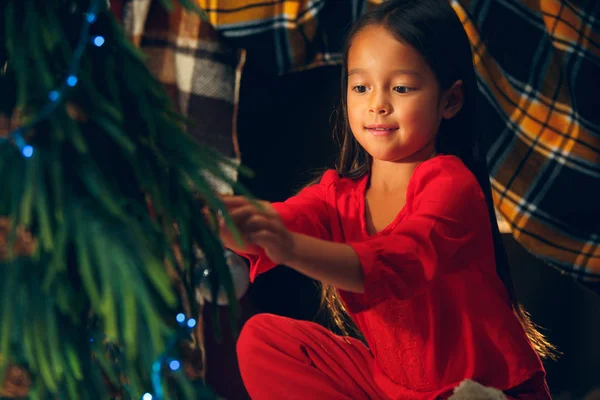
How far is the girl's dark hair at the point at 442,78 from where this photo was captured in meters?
0.85

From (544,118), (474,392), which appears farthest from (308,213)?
(544,118)

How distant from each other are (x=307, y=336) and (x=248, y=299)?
173mm

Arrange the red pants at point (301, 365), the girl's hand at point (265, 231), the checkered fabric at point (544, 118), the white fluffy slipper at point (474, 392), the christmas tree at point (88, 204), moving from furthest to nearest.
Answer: the checkered fabric at point (544, 118)
the red pants at point (301, 365)
the white fluffy slipper at point (474, 392)
the girl's hand at point (265, 231)
the christmas tree at point (88, 204)

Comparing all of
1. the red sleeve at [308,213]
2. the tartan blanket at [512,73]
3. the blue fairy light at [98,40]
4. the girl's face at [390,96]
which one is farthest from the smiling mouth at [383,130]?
the blue fairy light at [98,40]

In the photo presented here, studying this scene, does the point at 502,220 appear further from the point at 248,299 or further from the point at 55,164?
the point at 55,164

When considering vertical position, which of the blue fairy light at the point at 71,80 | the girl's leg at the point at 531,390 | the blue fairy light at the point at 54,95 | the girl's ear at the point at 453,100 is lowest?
the girl's leg at the point at 531,390

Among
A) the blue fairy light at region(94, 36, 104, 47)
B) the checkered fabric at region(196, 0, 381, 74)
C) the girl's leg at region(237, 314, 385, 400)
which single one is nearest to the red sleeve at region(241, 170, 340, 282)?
the girl's leg at region(237, 314, 385, 400)

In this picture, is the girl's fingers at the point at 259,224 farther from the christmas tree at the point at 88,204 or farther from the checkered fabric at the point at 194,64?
the checkered fabric at the point at 194,64

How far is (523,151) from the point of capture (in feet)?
3.50

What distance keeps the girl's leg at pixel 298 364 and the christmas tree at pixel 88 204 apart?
278 millimetres

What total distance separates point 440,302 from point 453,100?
9.9 inches

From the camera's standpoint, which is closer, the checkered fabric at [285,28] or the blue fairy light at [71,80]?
the blue fairy light at [71,80]

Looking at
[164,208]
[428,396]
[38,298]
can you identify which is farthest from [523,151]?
[38,298]

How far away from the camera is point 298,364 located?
942mm
